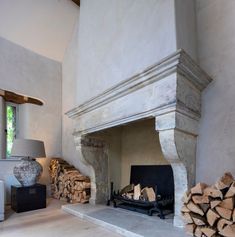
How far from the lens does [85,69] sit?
333 centimetres

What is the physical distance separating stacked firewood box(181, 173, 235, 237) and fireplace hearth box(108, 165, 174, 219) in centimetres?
59

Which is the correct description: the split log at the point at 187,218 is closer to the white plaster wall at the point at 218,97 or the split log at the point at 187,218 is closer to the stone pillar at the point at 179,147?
the stone pillar at the point at 179,147

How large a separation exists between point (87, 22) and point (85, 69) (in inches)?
30.4

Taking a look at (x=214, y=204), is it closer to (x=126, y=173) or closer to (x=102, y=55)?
(x=126, y=173)

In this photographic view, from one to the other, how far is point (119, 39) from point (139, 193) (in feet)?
6.29

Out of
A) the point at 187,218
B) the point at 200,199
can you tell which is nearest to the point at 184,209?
the point at 187,218

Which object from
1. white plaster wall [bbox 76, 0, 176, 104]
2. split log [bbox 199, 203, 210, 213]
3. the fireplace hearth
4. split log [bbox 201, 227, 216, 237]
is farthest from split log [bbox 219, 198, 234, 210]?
white plaster wall [bbox 76, 0, 176, 104]

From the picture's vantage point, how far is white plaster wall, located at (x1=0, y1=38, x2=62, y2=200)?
3990mm

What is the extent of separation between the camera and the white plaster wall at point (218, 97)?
214 cm

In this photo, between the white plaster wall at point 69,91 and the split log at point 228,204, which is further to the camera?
the white plaster wall at point 69,91

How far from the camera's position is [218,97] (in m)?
2.23

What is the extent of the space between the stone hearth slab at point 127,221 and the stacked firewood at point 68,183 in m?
0.37

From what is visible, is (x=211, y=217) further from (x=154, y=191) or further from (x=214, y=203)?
(x=154, y=191)

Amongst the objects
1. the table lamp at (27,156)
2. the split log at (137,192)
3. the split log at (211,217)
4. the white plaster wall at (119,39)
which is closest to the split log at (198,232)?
the split log at (211,217)
